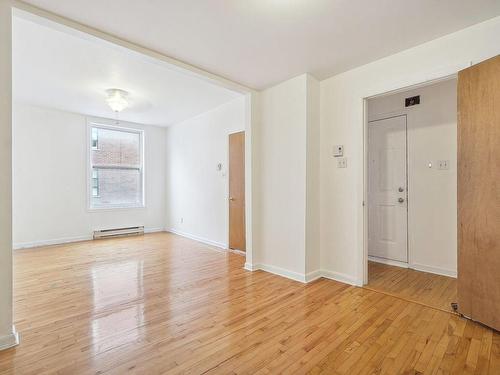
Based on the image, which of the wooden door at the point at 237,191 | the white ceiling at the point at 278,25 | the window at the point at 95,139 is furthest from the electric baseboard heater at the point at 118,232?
the white ceiling at the point at 278,25

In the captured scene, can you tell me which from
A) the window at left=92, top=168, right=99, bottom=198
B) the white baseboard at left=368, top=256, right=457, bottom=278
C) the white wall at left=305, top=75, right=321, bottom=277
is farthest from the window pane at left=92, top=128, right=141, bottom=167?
the white baseboard at left=368, top=256, right=457, bottom=278

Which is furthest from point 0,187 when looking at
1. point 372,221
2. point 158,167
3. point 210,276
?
point 158,167

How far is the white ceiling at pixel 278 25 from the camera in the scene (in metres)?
1.97

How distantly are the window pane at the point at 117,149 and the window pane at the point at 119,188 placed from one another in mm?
192

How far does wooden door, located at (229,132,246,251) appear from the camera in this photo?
451 cm

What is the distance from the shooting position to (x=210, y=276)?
11.0 feet

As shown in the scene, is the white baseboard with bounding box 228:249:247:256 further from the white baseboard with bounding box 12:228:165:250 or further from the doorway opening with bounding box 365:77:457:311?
the white baseboard with bounding box 12:228:165:250

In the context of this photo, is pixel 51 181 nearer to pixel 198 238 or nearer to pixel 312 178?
pixel 198 238

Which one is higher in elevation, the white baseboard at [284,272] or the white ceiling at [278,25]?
the white ceiling at [278,25]

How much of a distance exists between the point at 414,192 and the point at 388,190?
1.18 ft

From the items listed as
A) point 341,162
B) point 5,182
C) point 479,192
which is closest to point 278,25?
point 341,162

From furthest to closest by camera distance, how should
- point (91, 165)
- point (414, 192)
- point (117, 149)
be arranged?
Answer: point (117, 149)
point (91, 165)
point (414, 192)

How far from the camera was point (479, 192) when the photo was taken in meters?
2.10

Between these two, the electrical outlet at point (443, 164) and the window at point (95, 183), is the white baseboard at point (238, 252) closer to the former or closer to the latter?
the electrical outlet at point (443, 164)
